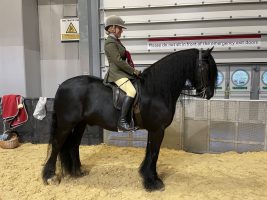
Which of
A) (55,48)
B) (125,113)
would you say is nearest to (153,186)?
(125,113)

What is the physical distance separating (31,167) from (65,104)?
113cm

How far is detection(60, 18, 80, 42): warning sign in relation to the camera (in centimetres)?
504

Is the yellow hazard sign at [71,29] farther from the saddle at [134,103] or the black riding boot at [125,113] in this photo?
the black riding boot at [125,113]

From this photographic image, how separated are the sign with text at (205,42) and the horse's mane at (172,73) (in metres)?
1.52

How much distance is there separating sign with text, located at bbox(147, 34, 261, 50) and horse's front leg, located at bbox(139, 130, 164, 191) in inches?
78.0

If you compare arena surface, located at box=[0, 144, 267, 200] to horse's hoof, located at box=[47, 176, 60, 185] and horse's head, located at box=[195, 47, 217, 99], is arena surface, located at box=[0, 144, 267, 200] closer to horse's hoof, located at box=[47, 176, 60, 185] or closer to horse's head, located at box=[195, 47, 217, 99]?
horse's hoof, located at box=[47, 176, 60, 185]

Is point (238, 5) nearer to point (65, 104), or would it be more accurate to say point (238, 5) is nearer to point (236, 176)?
point (236, 176)

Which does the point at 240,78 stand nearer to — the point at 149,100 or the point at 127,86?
the point at 149,100

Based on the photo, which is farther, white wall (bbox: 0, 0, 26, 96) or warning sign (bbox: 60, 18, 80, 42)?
warning sign (bbox: 60, 18, 80, 42)

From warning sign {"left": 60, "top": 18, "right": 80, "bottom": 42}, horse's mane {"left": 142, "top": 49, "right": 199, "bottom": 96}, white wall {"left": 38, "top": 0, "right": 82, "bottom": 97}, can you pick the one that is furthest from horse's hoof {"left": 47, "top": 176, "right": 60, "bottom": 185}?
warning sign {"left": 60, "top": 18, "right": 80, "bottom": 42}

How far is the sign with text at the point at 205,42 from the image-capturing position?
404 centimetres

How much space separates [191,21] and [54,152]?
2.88 meters

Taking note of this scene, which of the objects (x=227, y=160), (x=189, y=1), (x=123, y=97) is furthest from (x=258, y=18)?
(x=123, y=97)

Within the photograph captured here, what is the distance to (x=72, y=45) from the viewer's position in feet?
17.2
